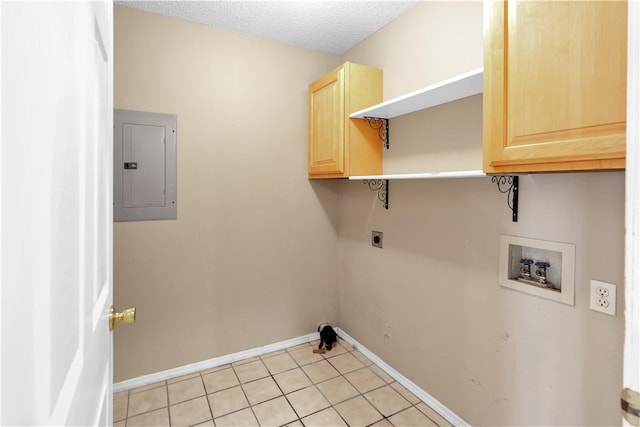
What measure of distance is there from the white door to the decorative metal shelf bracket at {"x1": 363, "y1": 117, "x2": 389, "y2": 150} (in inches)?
71.8

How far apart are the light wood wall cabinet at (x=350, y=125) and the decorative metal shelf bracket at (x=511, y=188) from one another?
36.7 inches

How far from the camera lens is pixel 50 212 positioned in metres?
0.43

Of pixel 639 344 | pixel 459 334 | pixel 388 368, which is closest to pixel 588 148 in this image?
pixel 639 344

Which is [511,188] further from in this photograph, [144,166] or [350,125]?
[144,166]

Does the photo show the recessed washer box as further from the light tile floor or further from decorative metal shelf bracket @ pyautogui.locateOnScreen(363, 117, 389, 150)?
decorative metal shelf bracket @ pyautogui.locateOnScreen(363, 117, 389, 150)

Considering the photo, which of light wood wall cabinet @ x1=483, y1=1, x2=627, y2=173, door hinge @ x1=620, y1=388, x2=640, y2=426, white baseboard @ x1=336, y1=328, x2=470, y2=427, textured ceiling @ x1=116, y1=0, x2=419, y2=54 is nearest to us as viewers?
door hinge @ x1=620, y1=388, x2=640, y2=426

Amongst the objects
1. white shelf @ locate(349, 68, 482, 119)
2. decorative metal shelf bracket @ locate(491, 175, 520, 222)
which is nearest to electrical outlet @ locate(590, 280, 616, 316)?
decorative metal shelf bracket @ locate(491, 175, 520, 222)

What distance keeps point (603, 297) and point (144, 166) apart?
2595 millimetres

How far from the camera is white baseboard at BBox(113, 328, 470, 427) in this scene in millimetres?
1927

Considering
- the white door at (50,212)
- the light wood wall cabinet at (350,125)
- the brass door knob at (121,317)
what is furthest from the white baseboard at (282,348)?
the white door at (50,212)

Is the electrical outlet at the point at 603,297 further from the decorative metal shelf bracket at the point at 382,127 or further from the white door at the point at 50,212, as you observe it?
the white door at the point at 50,212

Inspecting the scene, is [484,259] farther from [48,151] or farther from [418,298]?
[48,151]

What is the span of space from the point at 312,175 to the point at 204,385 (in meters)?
1.77

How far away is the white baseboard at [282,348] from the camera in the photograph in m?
1.93
